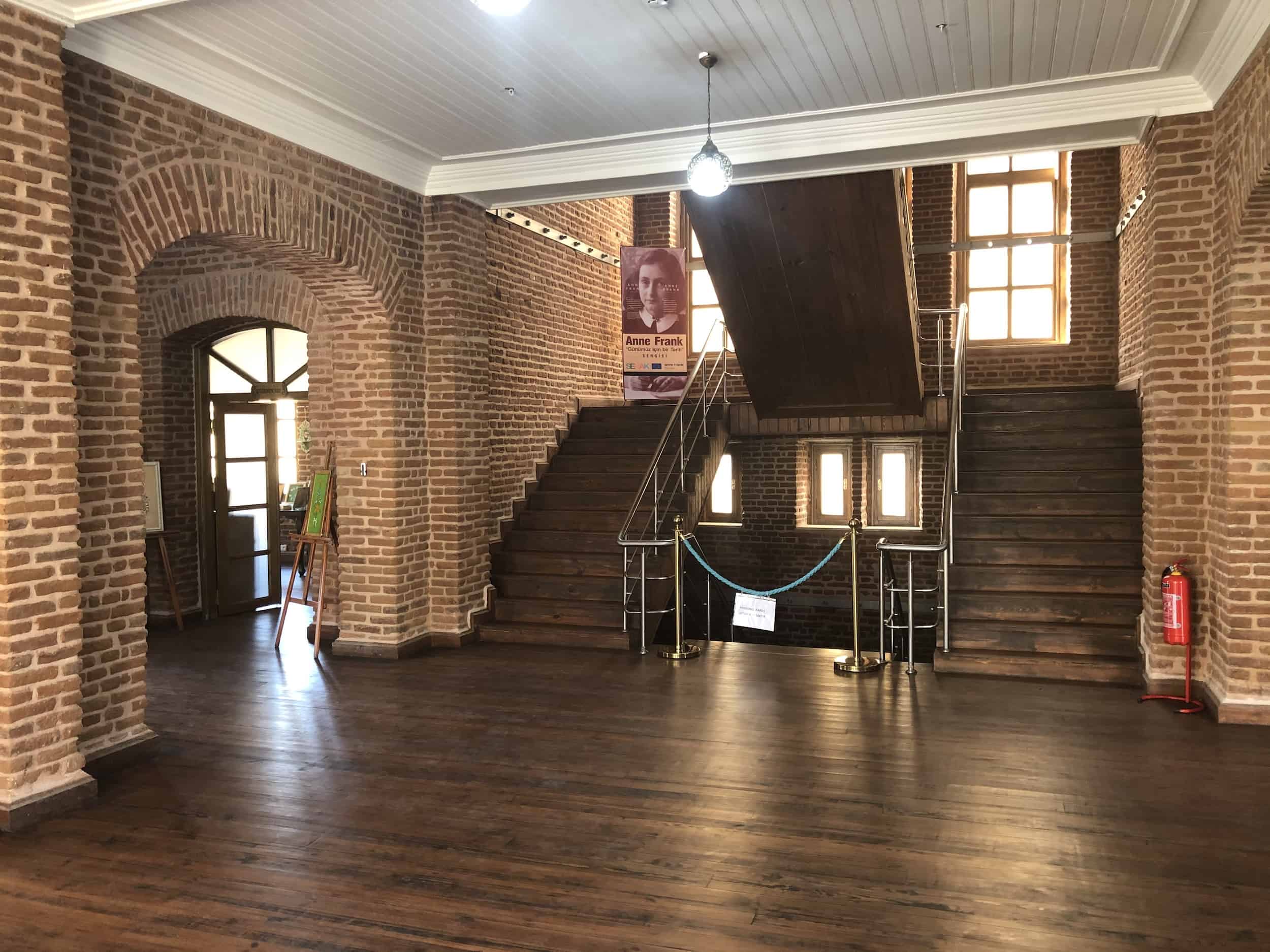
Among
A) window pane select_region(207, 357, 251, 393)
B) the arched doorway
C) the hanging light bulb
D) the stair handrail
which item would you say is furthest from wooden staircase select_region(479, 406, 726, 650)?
the hanging light bulb

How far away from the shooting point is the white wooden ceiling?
14.9ft

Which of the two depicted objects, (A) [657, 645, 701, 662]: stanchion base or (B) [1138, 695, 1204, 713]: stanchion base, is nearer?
(B) [1138, 695, 1204, 713]: stanchion base

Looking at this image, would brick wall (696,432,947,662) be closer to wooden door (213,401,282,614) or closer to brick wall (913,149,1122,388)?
brick wall (913,149,1122,388)

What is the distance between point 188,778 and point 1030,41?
5559 millimetres

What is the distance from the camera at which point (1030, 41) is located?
4879 millimetres

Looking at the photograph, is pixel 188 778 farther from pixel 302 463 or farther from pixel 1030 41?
pixel 302 463

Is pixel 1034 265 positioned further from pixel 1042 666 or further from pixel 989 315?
pixel 1042 666

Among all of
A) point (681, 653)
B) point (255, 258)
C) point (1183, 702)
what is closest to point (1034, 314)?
point (1183, 702)

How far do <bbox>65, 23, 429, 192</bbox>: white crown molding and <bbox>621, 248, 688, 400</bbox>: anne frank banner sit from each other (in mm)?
2570

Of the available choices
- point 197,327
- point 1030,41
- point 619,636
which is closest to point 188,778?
point 619,636

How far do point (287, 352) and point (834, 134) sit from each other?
17.9ft

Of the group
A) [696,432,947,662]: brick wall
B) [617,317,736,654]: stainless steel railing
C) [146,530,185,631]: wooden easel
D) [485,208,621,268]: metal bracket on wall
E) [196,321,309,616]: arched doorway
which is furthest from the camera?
[696,432,947,662]: brick wall

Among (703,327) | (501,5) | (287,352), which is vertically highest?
(501,5)

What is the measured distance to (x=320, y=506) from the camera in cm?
738
